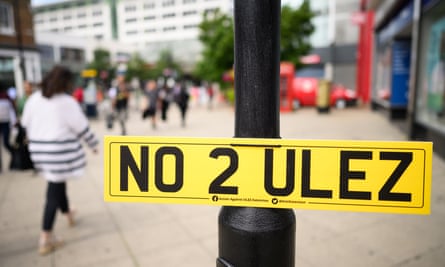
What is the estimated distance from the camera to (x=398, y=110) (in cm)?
1227

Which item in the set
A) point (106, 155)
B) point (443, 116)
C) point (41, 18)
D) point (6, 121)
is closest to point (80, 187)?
point (6, 121)

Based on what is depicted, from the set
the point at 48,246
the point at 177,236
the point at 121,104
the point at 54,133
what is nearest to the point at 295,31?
the point at 121,104

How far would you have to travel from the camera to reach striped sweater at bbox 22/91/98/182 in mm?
3547

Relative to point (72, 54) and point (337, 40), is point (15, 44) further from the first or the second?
point (72, 54)

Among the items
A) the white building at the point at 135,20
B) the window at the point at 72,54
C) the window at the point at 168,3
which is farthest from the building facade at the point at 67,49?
the window at the point at 168,3

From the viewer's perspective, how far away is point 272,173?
142cm

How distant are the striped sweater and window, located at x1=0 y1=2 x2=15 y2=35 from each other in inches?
881

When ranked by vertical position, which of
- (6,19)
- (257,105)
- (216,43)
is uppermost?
(6,19)

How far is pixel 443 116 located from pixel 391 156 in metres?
7.49

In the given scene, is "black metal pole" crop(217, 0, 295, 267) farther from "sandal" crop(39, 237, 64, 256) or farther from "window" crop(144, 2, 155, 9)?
"window" crop(144, 2, 155, 9)

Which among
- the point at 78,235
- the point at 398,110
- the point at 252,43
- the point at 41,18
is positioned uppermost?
the point at 41,18

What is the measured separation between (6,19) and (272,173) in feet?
86.0

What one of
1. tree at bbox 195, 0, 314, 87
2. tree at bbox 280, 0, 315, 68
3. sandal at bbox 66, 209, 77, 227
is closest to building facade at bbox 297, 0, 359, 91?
tree at bbox 280, 0, 315, 68

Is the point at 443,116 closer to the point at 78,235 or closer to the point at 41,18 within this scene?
the point at 78,235
